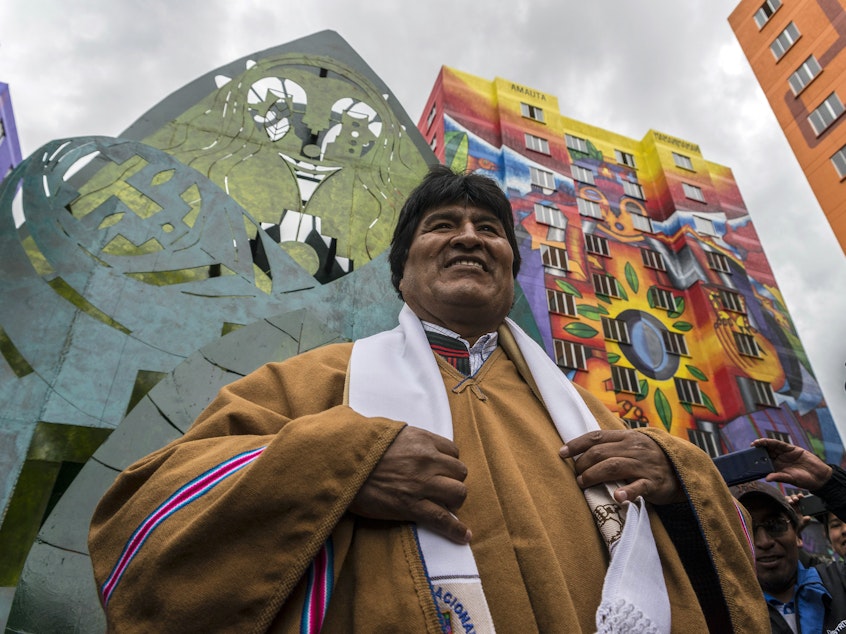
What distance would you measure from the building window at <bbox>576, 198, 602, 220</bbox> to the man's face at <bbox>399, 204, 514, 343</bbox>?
1806 cm

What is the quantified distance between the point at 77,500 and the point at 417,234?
2.71 meters

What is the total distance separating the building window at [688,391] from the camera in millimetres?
17047

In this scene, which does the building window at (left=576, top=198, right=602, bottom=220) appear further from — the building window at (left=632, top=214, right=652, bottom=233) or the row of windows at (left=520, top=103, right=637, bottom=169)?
the row of windows at (left=520, top=103, right=637, bottom=169)

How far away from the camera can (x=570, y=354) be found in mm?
16094

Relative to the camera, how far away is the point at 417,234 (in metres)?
2.60

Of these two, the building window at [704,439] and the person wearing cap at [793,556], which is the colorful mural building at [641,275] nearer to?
the building window at [704,439]

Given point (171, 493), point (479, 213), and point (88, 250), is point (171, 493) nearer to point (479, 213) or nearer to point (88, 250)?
point (479, 213)

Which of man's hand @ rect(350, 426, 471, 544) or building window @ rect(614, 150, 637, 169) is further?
building window @ rect(614, 150, 637, 169)

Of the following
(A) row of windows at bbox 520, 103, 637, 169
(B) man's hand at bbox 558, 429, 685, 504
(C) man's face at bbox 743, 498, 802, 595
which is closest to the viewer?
(B) man's hand at bbox 558, 429, 685, 504

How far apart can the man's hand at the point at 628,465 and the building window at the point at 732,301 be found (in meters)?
20.0

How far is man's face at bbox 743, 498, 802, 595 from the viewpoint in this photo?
329cm

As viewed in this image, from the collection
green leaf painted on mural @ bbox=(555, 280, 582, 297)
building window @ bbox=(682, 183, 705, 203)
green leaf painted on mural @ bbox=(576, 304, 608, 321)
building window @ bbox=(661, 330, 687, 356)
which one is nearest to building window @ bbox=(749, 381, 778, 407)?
building window @ bbox=(661, 330, 687, 356)

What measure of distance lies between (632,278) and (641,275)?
0.55 meters

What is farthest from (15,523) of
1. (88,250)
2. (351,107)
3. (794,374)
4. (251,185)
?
(794,374)
